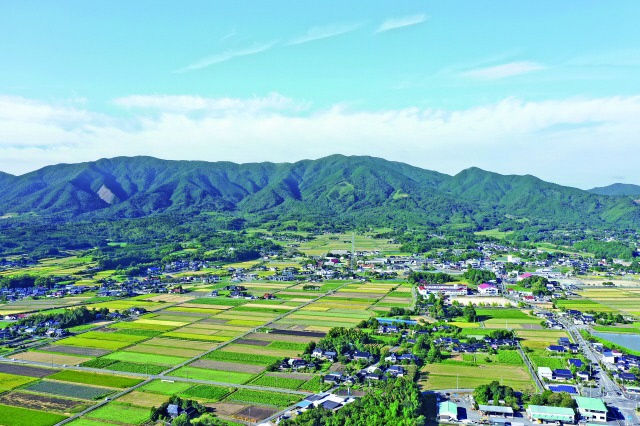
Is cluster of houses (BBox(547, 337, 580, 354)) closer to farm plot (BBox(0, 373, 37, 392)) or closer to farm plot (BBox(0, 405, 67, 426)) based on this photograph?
farm plot (BBox(0, 405, 67, 426))

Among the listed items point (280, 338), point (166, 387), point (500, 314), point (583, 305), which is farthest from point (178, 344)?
point (583, 305)

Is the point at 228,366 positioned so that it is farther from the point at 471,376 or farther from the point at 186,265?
the point at 186,265

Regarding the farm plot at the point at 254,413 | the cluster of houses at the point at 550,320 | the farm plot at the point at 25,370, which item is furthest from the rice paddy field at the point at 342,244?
the farm plot at the point at 254,413

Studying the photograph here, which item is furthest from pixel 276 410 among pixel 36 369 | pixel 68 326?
pixel 68 326

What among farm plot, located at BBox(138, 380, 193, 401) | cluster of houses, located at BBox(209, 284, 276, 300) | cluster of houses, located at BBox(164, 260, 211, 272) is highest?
cluster of houses, located at BBox(164, 260, 211, 272)

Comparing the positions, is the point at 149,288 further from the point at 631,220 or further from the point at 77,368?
the point at 631,220

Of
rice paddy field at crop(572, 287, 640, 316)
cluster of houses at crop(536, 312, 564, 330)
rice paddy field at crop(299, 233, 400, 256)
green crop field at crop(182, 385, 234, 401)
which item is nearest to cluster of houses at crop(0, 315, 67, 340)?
green crop field at crop(182, 385, 234, 401)

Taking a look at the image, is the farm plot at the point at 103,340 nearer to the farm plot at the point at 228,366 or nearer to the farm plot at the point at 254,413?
the farm plot at the point at 228,366
